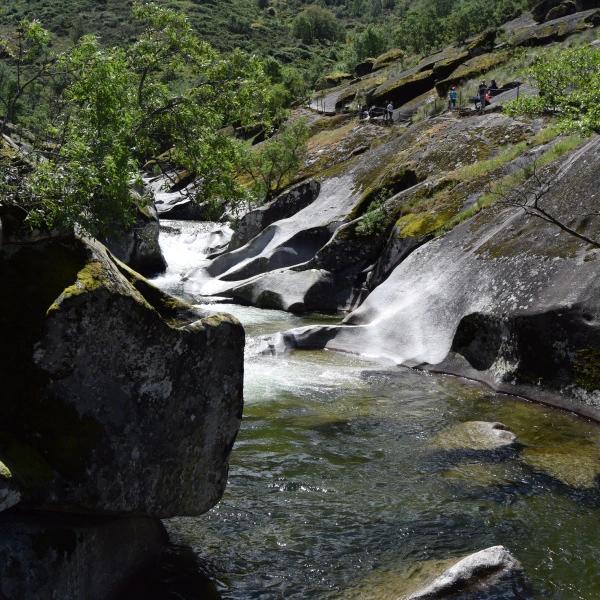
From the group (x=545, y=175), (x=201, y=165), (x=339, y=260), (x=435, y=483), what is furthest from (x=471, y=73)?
(x=435, y=483)

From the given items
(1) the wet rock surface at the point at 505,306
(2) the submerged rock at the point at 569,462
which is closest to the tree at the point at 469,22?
(1) the wet rock surface at the point at 505,306

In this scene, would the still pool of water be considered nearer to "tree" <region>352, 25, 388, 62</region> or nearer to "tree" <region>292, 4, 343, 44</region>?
"tree" <region>352, 25, 388, 62</region>

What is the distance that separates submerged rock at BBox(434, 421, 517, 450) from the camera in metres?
14.1

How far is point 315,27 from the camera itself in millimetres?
190625

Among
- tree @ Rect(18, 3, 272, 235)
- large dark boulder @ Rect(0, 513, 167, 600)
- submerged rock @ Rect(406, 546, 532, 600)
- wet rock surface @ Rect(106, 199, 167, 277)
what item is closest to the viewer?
large dark boulder @ Rect(0, 513, 167, 600)

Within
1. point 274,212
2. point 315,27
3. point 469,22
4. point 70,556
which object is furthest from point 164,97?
point 315,27

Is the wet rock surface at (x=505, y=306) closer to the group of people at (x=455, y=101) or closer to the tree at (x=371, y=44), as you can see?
the group of people at (x=455, y=101)

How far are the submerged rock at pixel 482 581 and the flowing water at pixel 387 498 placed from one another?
1.50 feet

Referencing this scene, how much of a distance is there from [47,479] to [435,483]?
7325mm

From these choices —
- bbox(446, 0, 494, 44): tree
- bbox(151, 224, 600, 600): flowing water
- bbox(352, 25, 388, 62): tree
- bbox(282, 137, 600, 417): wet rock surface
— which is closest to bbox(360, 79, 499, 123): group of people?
bbox(282, 137, 600, 417): wet rock surface

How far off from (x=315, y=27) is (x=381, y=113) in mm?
143358

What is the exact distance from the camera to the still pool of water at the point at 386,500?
30.8 ft

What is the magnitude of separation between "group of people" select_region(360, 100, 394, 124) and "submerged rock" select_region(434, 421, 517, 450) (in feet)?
142

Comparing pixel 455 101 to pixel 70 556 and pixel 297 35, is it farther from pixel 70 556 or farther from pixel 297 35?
pixel 297 35
